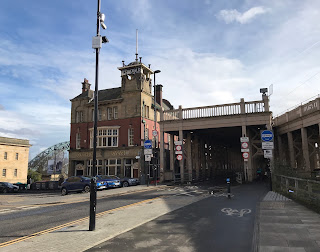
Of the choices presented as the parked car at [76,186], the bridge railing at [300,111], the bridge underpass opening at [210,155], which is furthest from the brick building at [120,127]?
the bridge railing at [300,111]

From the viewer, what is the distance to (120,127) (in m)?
38.4

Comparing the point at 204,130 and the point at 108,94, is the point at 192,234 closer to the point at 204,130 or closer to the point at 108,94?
the point at 204,130

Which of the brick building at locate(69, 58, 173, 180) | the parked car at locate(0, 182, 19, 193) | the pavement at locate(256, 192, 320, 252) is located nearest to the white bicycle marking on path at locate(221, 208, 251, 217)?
the pavement at locate(256, 192, 320, 252)

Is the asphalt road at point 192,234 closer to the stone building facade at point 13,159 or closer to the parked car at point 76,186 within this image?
the parked car at point 76,186

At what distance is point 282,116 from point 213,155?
15357 millimetres

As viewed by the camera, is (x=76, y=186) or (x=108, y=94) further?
(x=108, y=94)

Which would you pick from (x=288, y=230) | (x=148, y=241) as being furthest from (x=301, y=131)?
(x=148, y=241)

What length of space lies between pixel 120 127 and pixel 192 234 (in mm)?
31751

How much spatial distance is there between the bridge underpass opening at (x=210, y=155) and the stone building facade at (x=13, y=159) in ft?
117

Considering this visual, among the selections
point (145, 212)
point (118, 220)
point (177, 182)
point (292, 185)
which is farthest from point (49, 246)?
Answer: point (177, 182)

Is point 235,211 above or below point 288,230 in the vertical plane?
below

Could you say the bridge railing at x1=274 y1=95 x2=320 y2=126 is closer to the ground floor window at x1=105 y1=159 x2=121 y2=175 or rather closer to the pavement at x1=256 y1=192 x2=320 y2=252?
the pavement at x1=256 y1=192 x2=320 y2=252

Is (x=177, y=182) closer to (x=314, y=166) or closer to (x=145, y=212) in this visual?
(x=314, y=166)

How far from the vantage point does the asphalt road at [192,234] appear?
631 centimetres
